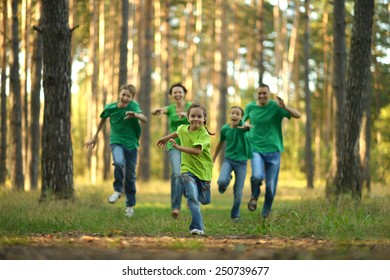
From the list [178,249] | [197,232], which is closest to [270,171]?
[197,232]

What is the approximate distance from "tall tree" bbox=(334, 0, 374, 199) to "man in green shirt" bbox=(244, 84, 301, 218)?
2894 millimetres

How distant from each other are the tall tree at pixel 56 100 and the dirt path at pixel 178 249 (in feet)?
18.5

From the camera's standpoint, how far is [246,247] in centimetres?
713

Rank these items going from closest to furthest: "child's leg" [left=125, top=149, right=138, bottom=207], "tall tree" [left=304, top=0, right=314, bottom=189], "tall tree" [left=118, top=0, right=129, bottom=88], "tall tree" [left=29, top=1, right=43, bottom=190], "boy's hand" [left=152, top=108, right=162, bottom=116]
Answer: "boy's hand" [left=152, top=108, right=162, bottom=116] < "child's leg" [left=125, top=149, right=138, bottom=207] < "tall tree" [left=29, top=1, right=43, bottom=190] < "tall tree" [left=118, top=0, right=129, bottom=88] < "tall tree" [left=304, top=0, right=314, bottom=189]

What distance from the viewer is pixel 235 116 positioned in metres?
11.6

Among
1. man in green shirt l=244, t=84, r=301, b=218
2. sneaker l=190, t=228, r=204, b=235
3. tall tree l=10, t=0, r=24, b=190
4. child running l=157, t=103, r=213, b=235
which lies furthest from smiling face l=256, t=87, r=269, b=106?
tall tree l=10, t=0, r=24, b=190

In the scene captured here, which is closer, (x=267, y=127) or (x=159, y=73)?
(x=267, y=127)

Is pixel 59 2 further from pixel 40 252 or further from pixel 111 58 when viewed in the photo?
pixel 111 58

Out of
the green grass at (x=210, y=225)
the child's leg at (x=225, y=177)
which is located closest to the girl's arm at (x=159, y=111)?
the child's leg at (x=225, y=177)

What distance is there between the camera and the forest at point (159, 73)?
44.7 feet

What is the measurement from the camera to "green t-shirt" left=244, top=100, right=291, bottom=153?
12.1 meters

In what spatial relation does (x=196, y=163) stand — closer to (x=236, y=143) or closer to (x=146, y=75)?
(x=236, y=143)

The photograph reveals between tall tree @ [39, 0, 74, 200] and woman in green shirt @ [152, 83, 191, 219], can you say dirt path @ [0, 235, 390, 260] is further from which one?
tall tree @ [39, 0, 74, 200]

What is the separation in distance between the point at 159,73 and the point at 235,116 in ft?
130
